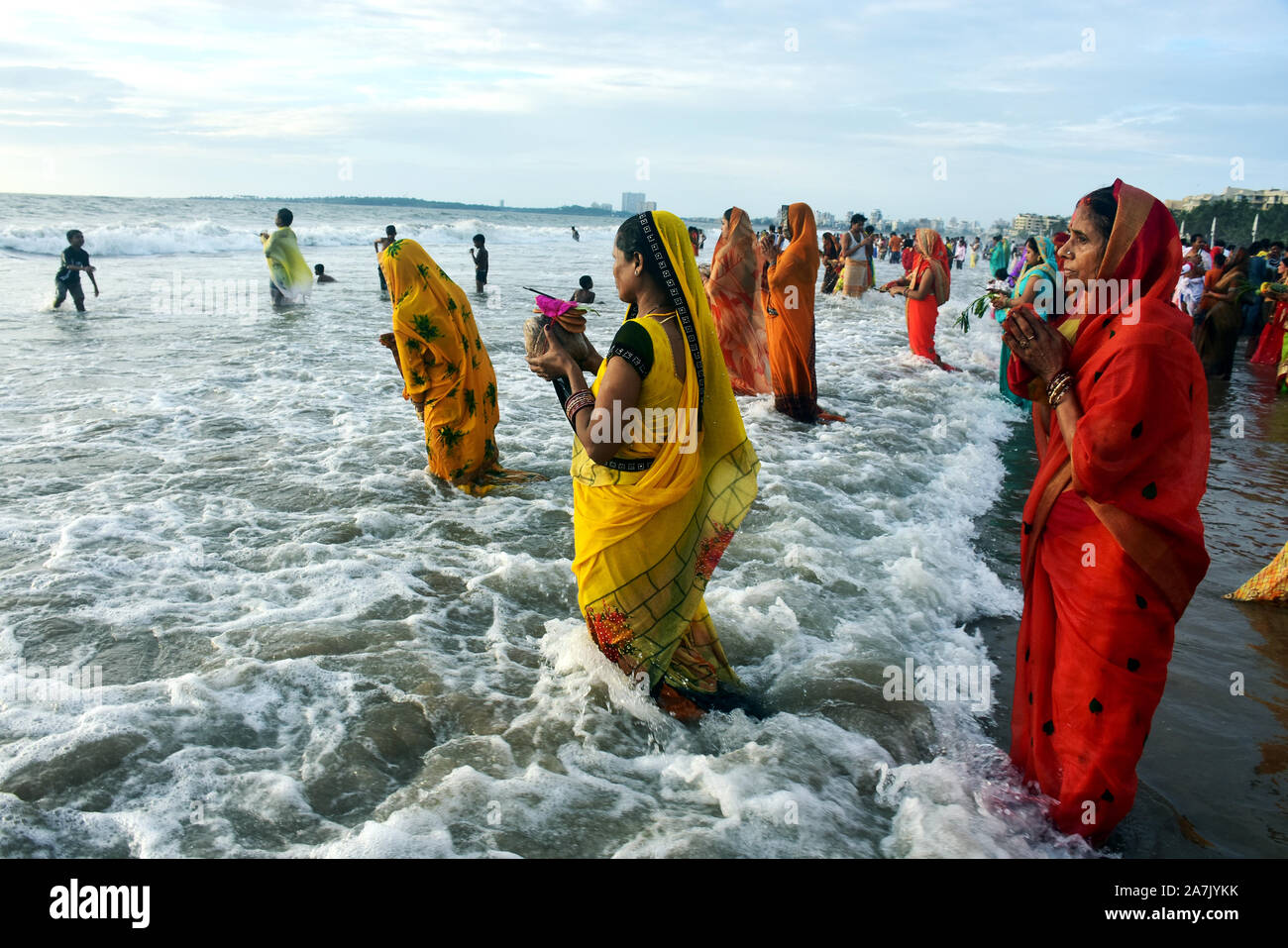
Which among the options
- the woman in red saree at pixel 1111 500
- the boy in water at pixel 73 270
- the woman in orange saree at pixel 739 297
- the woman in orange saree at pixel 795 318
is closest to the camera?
the woman in red saree at pixel 1111 500

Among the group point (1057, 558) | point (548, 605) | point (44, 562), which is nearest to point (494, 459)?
point (548, 605)

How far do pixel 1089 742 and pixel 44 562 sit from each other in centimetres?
531

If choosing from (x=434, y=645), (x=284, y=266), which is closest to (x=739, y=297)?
(x=434, y=645)

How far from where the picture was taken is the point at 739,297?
939cm

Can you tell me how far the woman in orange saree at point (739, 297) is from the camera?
924 centimetres

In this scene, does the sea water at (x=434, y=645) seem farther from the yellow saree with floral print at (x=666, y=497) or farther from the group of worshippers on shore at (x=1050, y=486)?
the yellow saree with floral print at (x=666, y=497)

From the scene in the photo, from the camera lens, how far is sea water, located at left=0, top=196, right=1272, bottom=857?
9.23ft

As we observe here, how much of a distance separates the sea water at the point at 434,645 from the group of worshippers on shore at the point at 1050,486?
0.34 metres

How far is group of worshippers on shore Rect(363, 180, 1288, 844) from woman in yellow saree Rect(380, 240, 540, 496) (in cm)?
Result: 317

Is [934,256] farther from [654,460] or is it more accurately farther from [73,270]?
[73,270]

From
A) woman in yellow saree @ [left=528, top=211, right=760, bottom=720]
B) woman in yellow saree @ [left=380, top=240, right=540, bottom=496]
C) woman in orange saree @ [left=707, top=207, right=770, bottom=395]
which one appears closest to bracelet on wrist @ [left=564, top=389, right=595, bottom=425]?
woman in yellow saree @ [left=528, top=211, right=760, bottom=720]

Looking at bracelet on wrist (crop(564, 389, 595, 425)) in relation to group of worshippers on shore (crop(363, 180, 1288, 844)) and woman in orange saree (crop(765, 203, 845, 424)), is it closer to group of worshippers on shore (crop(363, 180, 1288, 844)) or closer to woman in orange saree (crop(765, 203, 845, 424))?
group of worshippers on shore (crop(363, 180, 1288, 844))

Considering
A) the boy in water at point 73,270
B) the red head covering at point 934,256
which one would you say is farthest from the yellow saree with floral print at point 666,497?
the boy in water at point 73,270
